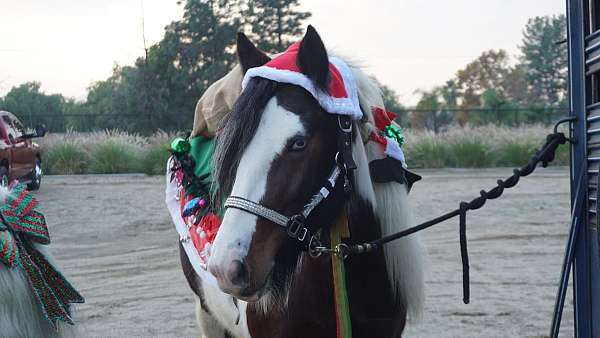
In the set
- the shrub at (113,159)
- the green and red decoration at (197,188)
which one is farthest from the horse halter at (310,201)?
the shrub at (113,159)

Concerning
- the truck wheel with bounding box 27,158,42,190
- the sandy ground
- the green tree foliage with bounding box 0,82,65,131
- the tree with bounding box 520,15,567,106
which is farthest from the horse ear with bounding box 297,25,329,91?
the tree with bounding box 520,15,567,106

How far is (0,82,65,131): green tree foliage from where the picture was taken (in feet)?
85.7

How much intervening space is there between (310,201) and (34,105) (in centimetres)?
3305

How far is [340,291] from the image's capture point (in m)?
2.45

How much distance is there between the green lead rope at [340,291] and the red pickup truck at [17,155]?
11449 millimetres

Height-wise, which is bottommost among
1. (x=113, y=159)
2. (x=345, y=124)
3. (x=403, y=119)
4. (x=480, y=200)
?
(x=403, y=119)

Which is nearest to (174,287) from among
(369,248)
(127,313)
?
(127,313)

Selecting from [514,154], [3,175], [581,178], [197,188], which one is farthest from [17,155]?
[581,178]

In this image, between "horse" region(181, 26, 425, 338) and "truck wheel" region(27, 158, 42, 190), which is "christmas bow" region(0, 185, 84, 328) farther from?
"truck wheel" region(27, 158, 42, 190)

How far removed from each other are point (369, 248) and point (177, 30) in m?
26.0

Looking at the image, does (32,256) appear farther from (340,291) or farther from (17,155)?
(17,155)

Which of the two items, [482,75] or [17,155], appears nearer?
[17,155]

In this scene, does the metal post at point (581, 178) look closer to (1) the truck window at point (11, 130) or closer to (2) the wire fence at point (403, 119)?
(1) the truck window at point (11, 130)

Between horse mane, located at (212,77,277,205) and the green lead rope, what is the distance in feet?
1.30
